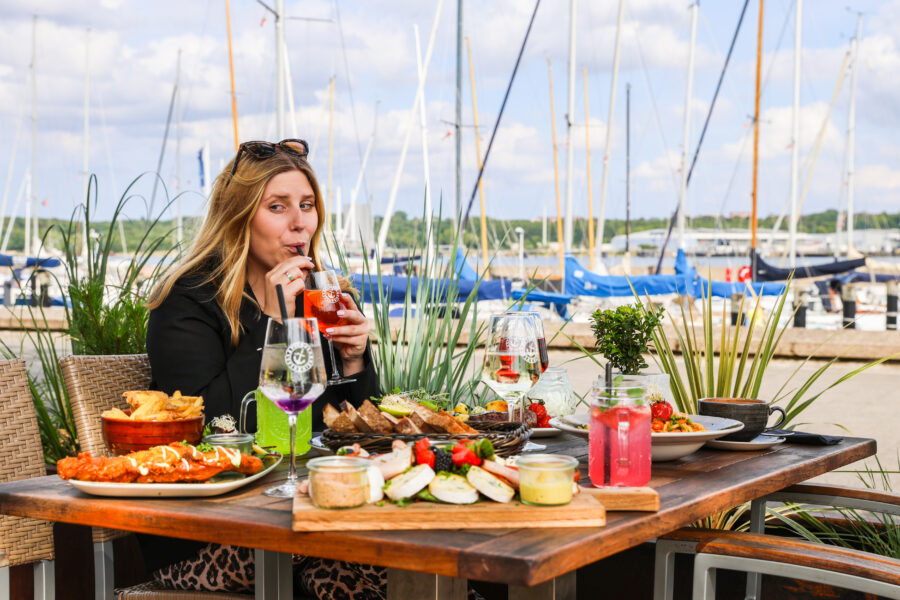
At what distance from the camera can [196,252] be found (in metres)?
2.95

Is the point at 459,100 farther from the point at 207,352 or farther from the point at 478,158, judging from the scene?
the point at 207,352

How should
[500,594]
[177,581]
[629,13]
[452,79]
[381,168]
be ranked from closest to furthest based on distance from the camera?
[177,581] → [500,594] → [452,79] → [629,13] → [381,168]

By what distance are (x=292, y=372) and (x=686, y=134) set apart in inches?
849

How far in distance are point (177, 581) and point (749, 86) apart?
54.3 ft

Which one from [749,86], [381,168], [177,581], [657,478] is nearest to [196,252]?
[177,581]

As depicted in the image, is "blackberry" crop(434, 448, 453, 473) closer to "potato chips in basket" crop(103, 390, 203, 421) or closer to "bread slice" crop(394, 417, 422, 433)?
Result: "bread slice" crop(394, 417, 422, 433)

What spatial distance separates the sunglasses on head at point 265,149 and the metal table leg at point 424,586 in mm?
1773

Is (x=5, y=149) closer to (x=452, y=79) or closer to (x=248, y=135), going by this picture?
(x=248, y=135)

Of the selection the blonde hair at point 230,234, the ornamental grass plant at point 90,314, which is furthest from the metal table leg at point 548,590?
the ornamental grass plant at point 90,314

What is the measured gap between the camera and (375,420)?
6.38 ft

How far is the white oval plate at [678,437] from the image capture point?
6.63ft

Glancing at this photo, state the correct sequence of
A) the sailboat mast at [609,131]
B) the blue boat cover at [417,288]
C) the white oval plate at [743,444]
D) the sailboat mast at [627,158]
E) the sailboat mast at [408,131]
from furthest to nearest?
the sailboat mast at [627,158] < the sailboat mast at [609,131] < the sailboat mast at [408,131] < the blue boat cover at [417,288] < the white oval plate at [743,444]

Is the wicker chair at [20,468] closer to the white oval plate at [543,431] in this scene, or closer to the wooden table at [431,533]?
the wooden table at [431,533]

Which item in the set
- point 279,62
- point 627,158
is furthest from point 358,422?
point 627,158
